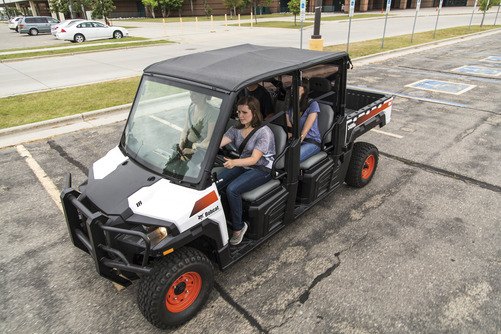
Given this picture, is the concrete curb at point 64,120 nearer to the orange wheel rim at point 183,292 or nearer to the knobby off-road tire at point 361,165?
the knobby off-road tire at point 361,165

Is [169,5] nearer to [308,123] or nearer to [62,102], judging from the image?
[62,102]

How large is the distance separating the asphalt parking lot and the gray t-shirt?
1.11 m

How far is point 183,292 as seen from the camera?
9.95 feet

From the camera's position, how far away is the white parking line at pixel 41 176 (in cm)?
508

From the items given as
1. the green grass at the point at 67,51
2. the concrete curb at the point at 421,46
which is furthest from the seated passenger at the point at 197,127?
the green grass at the point at 67,51

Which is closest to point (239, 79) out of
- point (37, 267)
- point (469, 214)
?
point (37, 267)

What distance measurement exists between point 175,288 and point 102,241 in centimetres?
73

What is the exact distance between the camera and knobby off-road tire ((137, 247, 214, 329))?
8.94 ft

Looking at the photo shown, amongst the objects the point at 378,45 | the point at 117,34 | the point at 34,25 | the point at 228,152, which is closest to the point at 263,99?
the point at 228,152

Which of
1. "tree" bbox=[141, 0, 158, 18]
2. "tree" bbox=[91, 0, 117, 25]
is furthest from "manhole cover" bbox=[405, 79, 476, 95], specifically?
"tree" bbox=[141, 0, 158, 18]

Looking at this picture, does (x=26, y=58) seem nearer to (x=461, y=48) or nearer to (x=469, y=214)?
(x=469, y=214)

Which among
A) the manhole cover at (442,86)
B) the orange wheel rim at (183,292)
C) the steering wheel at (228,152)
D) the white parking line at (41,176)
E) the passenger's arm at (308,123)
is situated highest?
the passenger's arm at (308,123)

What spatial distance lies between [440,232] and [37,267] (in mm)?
4696

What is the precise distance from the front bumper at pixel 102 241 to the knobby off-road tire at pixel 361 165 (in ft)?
10.6
